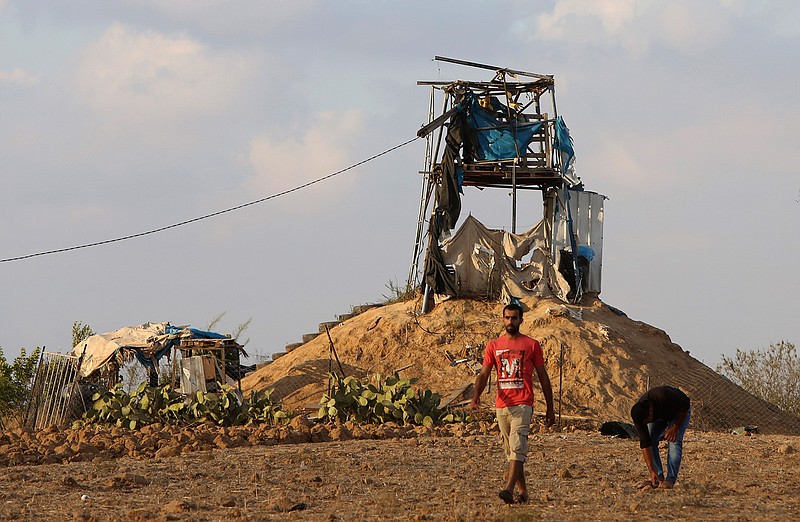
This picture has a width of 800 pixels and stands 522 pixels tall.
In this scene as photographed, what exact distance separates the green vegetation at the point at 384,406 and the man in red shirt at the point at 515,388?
8.55 meters

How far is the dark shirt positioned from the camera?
9.51 m

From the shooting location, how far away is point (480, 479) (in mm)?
10992

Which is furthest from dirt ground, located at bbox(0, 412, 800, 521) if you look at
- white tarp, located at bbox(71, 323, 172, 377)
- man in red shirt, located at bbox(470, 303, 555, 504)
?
white tarp, located at bbox(71, 323, 172, 377)

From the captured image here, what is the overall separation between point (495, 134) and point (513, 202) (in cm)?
161

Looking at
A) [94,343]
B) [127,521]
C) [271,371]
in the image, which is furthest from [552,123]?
[127,521]

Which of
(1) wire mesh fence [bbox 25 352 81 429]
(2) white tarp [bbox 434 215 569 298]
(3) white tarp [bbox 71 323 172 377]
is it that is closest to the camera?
(1) wire mesh fence [bbox 25 352 81 429]

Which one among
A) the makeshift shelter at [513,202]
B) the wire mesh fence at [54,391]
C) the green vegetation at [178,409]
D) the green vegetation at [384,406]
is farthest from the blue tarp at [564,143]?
the wire mesh fence at [54,391]

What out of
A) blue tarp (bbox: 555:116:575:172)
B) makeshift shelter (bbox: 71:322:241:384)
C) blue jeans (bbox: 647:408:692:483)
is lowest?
blue jeans (bbox: 647:408:692:483)

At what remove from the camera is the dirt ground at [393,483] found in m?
8.84

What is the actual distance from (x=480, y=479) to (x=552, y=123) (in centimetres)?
1470

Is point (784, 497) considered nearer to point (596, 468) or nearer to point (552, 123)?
point (596, 468)

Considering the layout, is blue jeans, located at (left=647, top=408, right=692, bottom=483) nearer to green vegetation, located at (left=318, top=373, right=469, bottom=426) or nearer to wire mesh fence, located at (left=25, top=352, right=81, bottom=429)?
green vegetation, located at (left=318, top=373, right=469, bottom=426)

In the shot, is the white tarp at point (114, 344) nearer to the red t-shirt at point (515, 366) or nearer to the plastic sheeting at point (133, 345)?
the plastic sheeting at point (133, 345)

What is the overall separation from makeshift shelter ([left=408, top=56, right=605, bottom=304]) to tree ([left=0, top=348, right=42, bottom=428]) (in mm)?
9585
